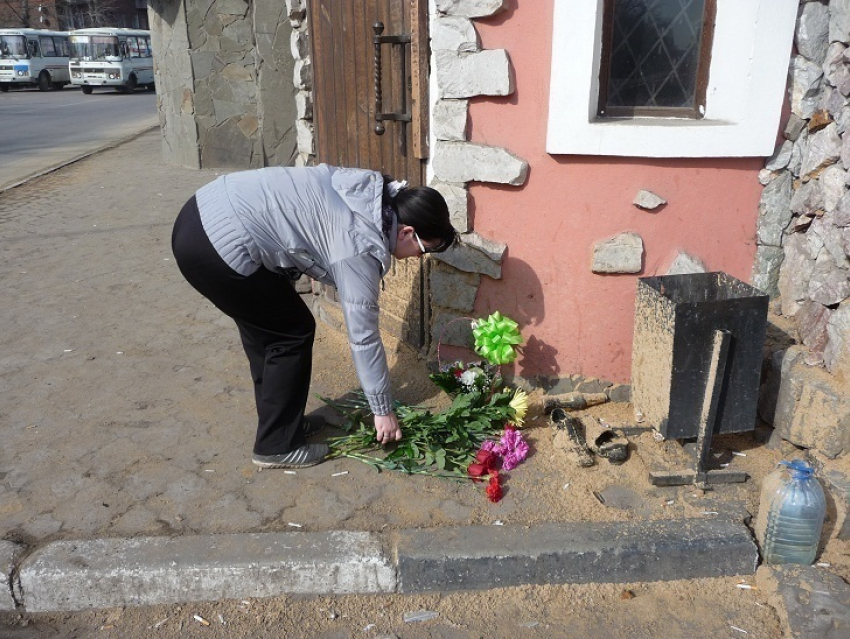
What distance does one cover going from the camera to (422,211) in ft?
9.69

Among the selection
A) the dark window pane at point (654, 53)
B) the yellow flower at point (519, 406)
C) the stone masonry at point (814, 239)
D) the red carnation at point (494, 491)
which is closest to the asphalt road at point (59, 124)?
the yellow flower at point (519, 406)

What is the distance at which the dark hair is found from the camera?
9.70 ft

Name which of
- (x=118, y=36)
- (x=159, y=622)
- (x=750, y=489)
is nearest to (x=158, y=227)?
(x=159, y=622)

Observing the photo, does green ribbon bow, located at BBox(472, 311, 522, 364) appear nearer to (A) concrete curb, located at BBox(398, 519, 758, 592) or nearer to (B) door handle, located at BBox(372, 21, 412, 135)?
(A) concrete curb, located at BBox(398, 519, 758, 592)

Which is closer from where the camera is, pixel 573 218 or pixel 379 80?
pixel 573 218

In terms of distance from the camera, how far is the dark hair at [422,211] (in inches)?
116

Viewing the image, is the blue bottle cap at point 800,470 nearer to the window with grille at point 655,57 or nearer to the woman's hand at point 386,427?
the woman's hand at point 386,427

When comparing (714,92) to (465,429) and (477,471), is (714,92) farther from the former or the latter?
(477,471)

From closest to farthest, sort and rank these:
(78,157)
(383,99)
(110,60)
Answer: (383,99) < (78,157) < (110,60)

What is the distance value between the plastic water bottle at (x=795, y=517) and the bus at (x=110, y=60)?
26.3 metres

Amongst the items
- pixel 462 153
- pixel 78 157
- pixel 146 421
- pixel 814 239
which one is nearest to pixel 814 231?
pixel 814 239

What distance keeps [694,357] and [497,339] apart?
91 cm

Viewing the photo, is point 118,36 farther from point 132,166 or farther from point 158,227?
point 158,227

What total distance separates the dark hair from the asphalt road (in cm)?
866
